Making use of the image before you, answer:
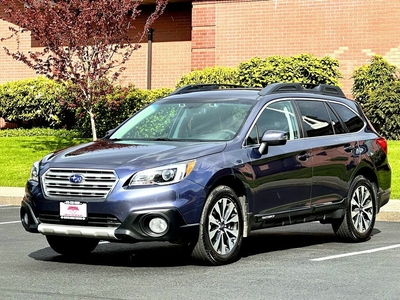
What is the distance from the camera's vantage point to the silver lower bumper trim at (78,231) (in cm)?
902

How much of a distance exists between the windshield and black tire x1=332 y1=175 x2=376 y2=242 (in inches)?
74.3

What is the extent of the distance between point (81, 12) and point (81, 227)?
1151 centimetres

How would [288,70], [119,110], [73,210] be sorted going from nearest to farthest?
[73,210] < [288,70] < [119,110]

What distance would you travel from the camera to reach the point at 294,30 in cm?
2664

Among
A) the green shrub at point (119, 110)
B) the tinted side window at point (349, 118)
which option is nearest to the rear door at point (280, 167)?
the tinted side window at point (349, 118)

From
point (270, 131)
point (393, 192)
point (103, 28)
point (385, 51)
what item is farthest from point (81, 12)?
point (270, 131)

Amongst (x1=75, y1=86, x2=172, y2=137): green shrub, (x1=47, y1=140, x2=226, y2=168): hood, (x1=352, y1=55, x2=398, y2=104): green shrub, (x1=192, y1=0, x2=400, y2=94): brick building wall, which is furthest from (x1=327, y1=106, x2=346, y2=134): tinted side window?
(x1=192, y1=0, x2=400, y2=94): brick building wall

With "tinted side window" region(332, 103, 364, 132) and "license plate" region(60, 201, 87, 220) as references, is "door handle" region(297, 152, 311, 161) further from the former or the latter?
"license plate" region(60, 201, 87, 220)

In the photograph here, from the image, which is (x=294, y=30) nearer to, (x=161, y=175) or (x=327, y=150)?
(x=327, y=150)

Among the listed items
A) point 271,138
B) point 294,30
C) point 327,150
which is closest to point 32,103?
point 294,30

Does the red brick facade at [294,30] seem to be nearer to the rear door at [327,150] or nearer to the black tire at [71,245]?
the rear door at [327,150]

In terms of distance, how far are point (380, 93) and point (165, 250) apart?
1346 centimetres

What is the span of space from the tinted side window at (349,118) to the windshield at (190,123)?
1778mm

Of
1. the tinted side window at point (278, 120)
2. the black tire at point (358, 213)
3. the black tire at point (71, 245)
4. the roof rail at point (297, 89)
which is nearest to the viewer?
the black tire at point (71, 245)
